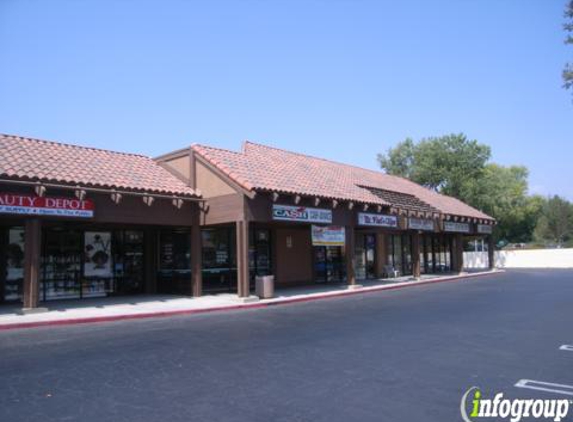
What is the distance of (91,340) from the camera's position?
10156 mm

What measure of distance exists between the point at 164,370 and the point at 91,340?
11.8ft

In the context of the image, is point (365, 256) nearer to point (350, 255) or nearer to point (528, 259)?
point (350, 255)

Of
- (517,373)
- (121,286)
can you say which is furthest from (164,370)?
(121,286)

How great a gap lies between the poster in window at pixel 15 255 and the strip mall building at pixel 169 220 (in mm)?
36

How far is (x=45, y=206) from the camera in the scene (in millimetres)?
14648

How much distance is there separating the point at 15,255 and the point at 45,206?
13.3ft

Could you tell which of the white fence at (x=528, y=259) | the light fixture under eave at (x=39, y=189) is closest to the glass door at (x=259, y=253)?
the light fixture under eave at (x=39, y=189)

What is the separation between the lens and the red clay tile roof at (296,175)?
61.6ft

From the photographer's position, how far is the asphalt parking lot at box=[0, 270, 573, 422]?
556 cm

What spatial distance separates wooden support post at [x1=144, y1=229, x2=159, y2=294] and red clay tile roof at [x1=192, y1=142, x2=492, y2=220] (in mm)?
4319

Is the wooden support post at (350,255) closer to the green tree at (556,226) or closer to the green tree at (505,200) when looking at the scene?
the green tree at (505,200)

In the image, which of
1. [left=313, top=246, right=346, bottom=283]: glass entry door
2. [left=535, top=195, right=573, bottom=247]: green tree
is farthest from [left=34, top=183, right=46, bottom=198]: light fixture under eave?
[left=535, top=195, right=573, bottom=247]: green tree

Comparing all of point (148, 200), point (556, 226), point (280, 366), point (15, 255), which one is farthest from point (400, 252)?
point (556, 226)

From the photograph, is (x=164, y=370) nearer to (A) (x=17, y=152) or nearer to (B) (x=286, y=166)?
(A) (x=17, y=152)
